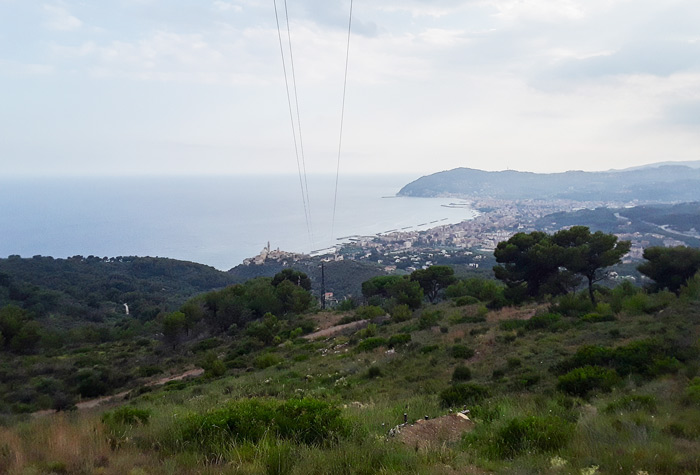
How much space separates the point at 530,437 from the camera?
12.2ft

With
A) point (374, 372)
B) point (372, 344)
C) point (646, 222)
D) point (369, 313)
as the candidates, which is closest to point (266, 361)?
point (372, 344)

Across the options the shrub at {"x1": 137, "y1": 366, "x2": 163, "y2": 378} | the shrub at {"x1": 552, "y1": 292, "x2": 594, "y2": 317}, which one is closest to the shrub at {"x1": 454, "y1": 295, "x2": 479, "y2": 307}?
the shrub at {"x1": 552, "y1": 292, "x2": 594, "y2": 317}

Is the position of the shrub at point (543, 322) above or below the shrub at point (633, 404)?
below

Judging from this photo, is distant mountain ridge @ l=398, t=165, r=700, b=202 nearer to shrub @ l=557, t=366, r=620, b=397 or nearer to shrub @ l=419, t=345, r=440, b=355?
shrub @ l=419, t=345, r=440, b=355

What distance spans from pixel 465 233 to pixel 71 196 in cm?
16426

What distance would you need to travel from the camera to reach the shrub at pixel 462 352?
10227 millimetres

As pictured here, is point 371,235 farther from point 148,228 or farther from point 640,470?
point 640,470

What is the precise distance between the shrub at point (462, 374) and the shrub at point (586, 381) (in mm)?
2087

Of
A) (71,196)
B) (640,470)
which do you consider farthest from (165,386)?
(71,196)

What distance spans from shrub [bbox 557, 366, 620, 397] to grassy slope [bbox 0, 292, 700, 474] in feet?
0.57

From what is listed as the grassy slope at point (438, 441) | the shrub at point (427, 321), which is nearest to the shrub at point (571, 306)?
the grassy slope at point (438, 441)

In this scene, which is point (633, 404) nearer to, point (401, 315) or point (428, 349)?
point (428, 349)

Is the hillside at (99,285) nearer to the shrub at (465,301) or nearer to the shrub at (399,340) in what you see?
the shrub at (465,301)

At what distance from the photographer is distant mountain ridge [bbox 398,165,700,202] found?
124250 millimetres
